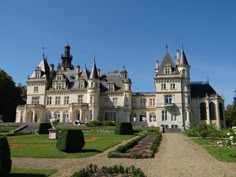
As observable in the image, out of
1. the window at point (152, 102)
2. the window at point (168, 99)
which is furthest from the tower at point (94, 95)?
the window at point (168, 99)

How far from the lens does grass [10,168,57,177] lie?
10.1m

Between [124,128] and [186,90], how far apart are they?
26.2 m

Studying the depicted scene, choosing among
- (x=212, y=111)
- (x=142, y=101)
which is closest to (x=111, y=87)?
(x=142, y=101)

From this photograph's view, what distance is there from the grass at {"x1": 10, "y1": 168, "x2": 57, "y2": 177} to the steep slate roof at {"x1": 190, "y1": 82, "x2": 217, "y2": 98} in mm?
53536

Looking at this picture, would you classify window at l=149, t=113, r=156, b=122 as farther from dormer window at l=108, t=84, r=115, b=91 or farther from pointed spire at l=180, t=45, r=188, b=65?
pointed spire at l=180, t=45, r=188, b=65

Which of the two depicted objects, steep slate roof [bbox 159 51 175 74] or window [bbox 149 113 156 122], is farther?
window [bbox 149 113 156 122]

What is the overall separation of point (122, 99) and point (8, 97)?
3043 cm

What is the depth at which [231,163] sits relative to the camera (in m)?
13.0

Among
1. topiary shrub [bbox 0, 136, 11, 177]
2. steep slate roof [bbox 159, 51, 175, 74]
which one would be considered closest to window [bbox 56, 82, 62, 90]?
steep slate roof [bbox 159, 51, 175, 74]

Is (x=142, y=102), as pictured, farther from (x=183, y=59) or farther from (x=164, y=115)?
(x=183, y=59)

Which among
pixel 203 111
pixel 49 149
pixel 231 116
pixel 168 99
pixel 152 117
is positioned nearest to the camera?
pixel 49 149

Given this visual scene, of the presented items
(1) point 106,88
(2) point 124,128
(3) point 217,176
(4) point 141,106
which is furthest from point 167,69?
(3) point 217,176

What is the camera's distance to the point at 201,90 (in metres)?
60.9

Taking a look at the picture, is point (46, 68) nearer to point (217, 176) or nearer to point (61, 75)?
point (61, 75)
